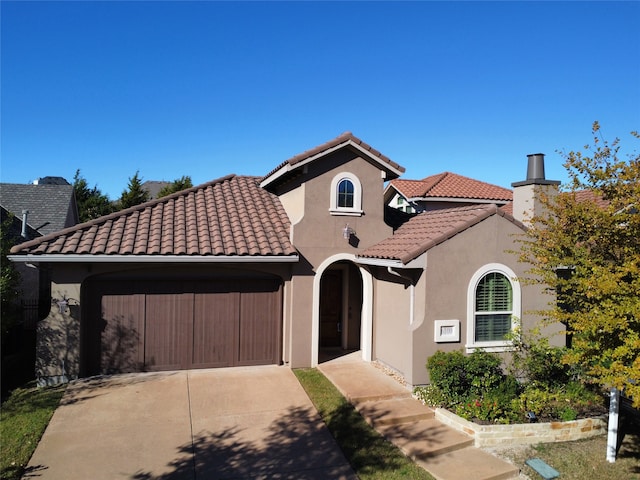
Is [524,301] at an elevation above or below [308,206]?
below

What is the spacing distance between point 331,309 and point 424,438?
648 cm

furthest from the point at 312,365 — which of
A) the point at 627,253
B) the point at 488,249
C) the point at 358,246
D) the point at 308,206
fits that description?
the point at 627,253

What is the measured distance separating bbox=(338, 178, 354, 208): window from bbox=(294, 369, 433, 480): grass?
16.5 feet

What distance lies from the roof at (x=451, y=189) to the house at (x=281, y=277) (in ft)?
40.1

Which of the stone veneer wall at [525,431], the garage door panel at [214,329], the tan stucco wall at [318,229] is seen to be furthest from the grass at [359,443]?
the garage door panel at [214,329]

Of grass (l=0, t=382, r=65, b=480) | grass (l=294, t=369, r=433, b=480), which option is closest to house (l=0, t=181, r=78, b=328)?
grass (l=0, t=382, r=65, b=480)

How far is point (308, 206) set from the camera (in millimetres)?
12227

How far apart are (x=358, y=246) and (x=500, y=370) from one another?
4.96m

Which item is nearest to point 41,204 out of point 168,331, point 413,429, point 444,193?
point 168,331

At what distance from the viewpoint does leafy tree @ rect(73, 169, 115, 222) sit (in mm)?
30156

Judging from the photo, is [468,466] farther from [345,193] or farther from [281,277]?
[345,193]

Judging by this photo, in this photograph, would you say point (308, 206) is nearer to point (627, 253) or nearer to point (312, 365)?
point (312, 365)

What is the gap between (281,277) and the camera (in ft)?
40.4

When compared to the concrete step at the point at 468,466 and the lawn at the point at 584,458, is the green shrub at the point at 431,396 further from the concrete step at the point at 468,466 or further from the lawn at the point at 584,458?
the lawn at the point at 584,458
